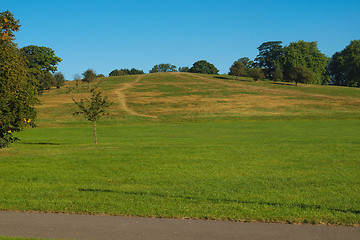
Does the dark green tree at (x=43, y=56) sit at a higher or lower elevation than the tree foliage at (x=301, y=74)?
higher

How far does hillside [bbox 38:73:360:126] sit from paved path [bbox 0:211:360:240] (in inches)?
1578

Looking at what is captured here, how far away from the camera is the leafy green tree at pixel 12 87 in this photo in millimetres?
18156

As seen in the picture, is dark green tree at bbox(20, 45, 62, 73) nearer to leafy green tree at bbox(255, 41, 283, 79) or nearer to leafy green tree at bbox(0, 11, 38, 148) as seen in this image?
leafy green tree at bbox(255, 41, 283, 79)

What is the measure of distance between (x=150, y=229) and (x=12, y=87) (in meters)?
13.8

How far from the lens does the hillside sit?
62.4 m

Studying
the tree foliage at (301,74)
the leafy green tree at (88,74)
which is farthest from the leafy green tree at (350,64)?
the leafy green tree at (88,74)

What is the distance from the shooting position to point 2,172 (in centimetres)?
1464

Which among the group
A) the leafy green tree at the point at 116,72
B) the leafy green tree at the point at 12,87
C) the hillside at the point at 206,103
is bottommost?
the hillside at the point at 206,103

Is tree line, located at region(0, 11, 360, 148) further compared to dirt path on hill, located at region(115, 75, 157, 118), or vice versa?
dirt path on hill, located at region(115, 75, 157, 118)

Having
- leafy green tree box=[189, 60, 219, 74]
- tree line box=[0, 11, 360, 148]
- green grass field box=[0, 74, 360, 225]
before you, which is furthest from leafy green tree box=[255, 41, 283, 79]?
green grass field box=[0, 74, 360, 225]

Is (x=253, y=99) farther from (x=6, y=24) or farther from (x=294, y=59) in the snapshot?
(x=6, y=24)

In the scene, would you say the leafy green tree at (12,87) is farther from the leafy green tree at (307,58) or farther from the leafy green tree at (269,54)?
the leafy green tree at (269,54)

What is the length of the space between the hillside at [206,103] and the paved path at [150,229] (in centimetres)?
4009

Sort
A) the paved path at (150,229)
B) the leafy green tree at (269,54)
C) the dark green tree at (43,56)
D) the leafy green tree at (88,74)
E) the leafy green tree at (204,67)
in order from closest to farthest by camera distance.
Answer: the paved path at (150,229)
the leafy green tree at (88,74)
the dark green tree at (43,56)
the leafy green tree at (269,54)
the leafy green tree at (204,67)
